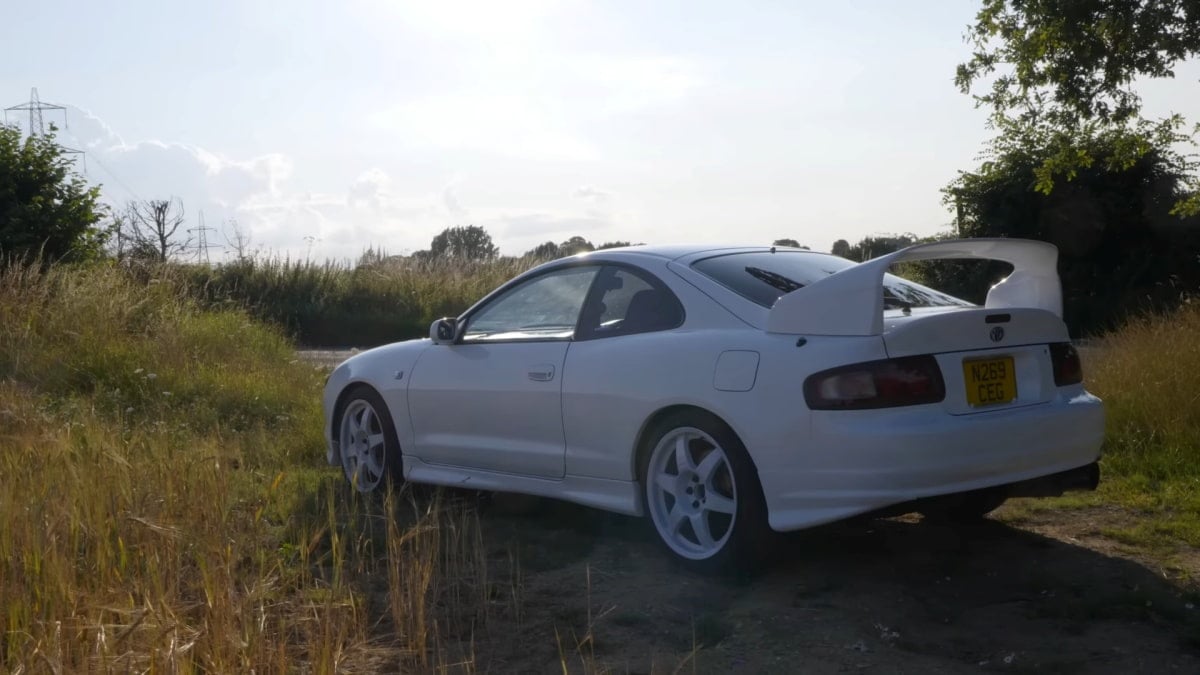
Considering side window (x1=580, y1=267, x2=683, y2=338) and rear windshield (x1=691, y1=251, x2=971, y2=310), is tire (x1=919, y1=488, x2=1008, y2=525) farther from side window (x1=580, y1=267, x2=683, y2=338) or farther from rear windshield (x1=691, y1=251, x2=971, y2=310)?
side window (x1=580, y1=267, x2=683, y2=338)

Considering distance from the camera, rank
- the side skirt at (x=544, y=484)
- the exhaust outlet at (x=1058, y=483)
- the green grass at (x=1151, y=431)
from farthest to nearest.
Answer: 1. the green grass at (x=1151, y=431)
2. the side skirt at (x=544, y=484)
3. the exhaust outlet at (x=1058, y=483)

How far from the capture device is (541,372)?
20.0 ft

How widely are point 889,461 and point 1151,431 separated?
13.2ft

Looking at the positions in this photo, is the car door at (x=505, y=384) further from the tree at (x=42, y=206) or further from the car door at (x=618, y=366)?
the tree at (x=42, y=206)

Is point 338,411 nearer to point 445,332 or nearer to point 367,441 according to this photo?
point 367,441

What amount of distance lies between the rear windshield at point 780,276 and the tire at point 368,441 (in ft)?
7.50

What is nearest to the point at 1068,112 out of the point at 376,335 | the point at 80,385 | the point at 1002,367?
the point at 1002,367

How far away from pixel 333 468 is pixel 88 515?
3.16 meters

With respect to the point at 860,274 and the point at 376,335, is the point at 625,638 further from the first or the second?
the point at 376,335

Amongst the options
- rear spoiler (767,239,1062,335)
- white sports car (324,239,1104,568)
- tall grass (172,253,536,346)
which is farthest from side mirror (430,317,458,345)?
tall grass (172,253,536,346)

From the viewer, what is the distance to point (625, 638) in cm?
458

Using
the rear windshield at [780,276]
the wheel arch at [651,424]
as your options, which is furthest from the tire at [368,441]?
the rear windshield at [780,276]

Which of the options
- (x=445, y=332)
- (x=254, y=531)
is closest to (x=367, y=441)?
(x=445, y=332)

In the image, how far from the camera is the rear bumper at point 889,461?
4.75 meters
